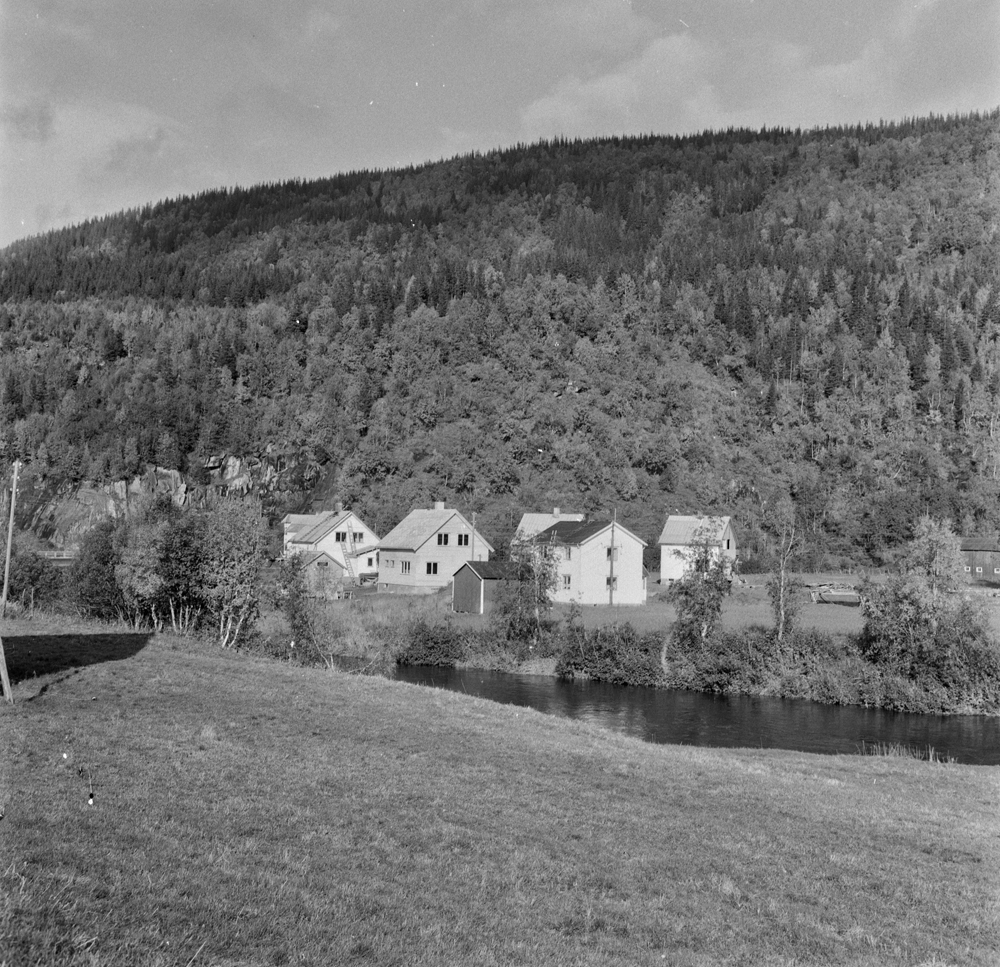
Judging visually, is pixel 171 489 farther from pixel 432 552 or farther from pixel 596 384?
pixel 596 384

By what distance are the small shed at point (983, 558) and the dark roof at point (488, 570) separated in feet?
163

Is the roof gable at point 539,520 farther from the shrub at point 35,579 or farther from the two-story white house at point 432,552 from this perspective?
the shrub at point 35,579

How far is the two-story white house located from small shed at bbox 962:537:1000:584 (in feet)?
157

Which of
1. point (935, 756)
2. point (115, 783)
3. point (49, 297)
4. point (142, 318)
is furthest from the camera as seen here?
point (49, 297)

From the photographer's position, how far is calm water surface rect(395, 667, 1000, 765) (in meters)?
34.1

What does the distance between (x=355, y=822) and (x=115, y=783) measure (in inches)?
115

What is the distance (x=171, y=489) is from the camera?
404ft

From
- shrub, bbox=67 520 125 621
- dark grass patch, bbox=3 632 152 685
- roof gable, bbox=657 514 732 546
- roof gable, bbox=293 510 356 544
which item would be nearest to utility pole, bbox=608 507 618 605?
roof gable, bbox=657 514 732 546

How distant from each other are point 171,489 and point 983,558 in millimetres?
100611

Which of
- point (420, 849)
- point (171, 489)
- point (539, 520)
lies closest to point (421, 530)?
point (539, 520)

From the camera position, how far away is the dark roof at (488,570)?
214ft

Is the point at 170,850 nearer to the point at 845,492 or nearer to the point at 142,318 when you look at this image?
the point at 845,492

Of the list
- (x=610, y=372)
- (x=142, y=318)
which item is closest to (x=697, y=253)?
(x=610, y=372)

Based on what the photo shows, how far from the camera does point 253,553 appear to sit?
41.5 m
